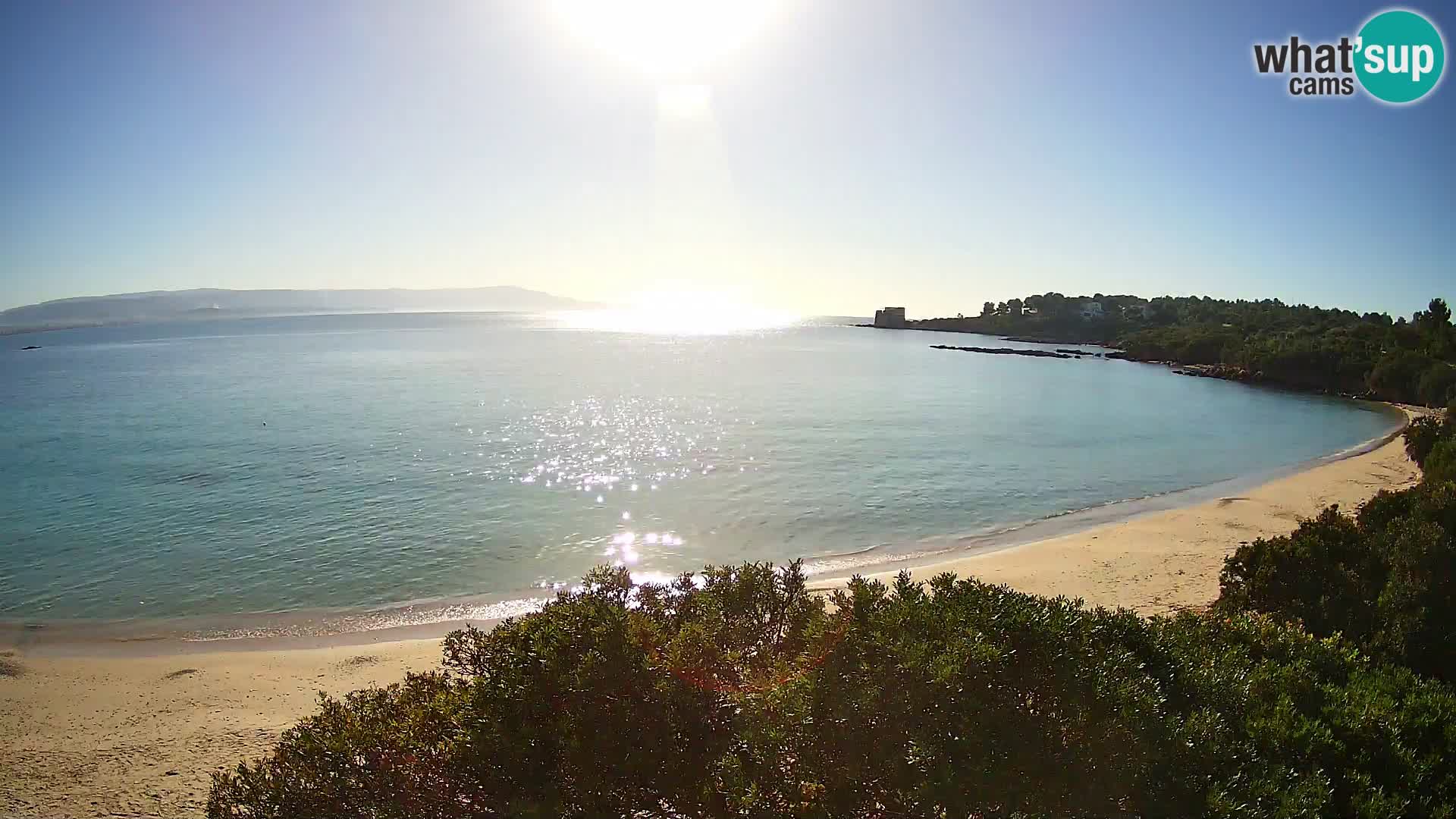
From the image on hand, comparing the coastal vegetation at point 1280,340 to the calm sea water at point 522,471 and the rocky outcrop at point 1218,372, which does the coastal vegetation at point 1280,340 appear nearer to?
the rocky outcrop at point 1218,372

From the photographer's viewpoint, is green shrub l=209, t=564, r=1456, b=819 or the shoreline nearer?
green shrub l=209, t=564, r=1456, b=819

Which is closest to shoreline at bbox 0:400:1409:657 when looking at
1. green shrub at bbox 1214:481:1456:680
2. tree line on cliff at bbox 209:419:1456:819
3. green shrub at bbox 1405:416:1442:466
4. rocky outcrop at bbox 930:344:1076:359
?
green shrub at bbox 1214:481:1456:680

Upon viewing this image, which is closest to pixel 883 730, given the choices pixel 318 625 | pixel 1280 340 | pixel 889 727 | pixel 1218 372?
pixel 889 727

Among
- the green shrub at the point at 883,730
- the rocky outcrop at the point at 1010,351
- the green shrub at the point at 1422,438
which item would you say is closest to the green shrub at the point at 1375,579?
the green shrub at the point at 883,730

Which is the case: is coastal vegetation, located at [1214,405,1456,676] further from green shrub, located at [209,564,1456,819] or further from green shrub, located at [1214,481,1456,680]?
green shrub, located at [209,564,1456,819]

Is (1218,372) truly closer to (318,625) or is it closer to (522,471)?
(522,471)
